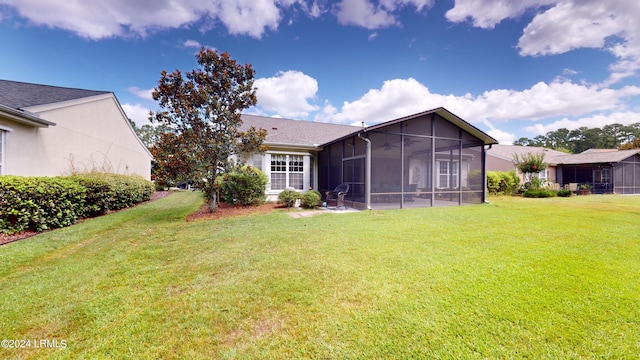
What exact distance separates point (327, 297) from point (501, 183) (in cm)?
1929

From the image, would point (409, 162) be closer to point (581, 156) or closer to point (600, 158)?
point (600, 158)

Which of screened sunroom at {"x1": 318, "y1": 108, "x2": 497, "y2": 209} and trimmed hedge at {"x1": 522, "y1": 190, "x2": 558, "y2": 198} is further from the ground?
screened sunroom at {"x1": 318, "y1": 108, "x2": 497, "y2": 209}

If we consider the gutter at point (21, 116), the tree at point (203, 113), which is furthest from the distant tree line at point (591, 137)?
the gutter at point (21, 116)

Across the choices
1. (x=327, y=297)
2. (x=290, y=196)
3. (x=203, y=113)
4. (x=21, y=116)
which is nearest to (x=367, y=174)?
(x=290, y=196)

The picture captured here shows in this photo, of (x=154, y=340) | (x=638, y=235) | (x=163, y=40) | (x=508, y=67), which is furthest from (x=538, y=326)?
(x=508, y=67)

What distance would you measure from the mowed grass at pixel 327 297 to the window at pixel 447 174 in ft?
22.0

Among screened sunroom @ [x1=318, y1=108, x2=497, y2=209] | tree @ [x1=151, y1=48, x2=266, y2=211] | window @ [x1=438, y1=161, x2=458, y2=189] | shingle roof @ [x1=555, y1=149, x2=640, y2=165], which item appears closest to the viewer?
tree @ [x1=151, y1=48, x2=266, y2=211]

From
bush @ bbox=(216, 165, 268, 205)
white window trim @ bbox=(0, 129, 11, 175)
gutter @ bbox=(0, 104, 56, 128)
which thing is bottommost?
bush @ bbox=(216, 165, 268, 205)

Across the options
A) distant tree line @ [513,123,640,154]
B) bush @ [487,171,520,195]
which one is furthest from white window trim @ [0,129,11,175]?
distant tree line @ [513,123,640,154]

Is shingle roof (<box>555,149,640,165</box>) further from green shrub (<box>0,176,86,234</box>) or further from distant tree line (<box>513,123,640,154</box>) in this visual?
distant tree line (<box>513,123,640,154</box>)

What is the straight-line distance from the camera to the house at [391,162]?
10062 mm

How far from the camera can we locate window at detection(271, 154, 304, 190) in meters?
12.4

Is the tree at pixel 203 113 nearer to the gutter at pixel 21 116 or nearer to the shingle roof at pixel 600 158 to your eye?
the gutter at pixel 21 116

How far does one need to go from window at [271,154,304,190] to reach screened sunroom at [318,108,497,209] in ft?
4.31
